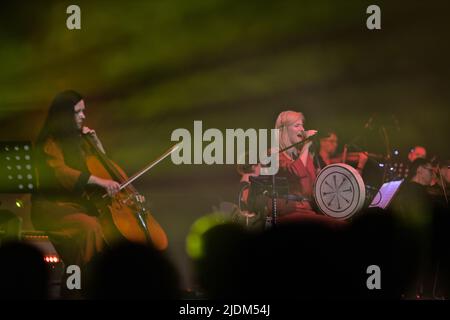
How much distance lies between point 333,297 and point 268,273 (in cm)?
42

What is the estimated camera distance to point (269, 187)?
3.58m

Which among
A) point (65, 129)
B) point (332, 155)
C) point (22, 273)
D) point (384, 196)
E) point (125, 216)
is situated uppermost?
point (65, 129)

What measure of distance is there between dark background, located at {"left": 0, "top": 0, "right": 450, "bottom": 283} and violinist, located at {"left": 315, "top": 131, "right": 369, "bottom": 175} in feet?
0.21

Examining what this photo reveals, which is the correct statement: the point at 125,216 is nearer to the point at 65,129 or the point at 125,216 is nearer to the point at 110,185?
the point at 110,185

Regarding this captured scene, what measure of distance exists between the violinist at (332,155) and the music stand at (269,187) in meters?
0.25

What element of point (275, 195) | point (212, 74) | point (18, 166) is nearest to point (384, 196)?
point (275, 195)

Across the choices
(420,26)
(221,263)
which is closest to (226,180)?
(221,263)

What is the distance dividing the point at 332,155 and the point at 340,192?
9.1 inches

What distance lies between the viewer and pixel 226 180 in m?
3.58

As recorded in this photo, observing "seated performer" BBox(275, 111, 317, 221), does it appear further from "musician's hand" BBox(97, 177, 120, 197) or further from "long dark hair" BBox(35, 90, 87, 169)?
"long dark hair" BBox(35, 90, 87, 169)

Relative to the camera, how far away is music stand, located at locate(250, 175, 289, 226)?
3.57 meters

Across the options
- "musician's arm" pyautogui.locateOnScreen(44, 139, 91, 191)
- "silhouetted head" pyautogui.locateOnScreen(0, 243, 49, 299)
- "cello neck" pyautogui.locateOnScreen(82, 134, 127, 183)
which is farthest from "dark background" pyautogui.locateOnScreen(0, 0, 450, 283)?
"silhouetted head" pyautogui.locateOnScreen(0, 243, 49, 299)

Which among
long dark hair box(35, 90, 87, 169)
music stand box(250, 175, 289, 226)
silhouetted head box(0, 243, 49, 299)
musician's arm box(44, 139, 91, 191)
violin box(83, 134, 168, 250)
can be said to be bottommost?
silhouetted head box(0, 243, 49, 299)
